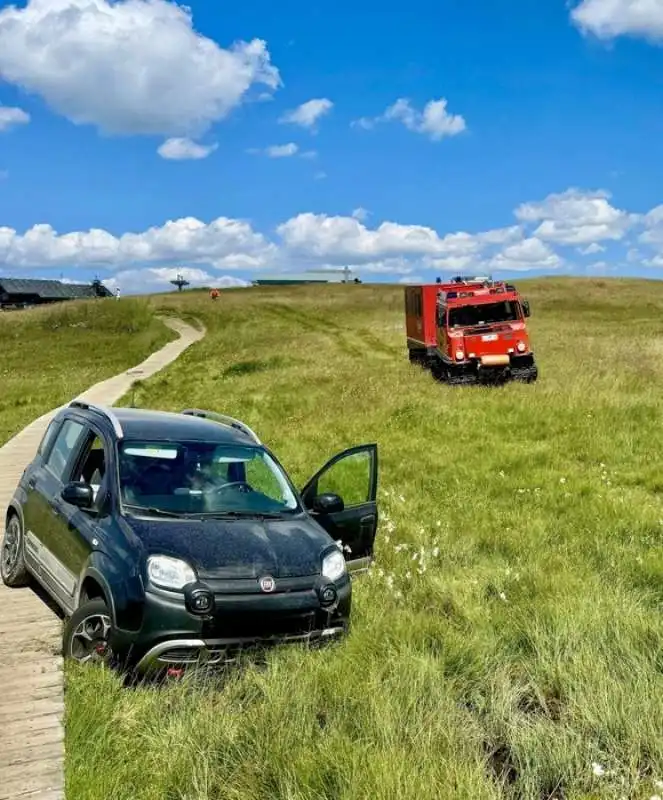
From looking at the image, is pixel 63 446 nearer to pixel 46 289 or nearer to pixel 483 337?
pixel 483 337

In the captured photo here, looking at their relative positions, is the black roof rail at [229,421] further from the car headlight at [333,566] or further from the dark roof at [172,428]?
the car headlight at [333,566]

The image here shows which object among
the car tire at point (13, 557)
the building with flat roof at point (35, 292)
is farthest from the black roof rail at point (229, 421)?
the building with flat roof at point (35, 292)

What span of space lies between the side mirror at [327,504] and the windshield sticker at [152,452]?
1.20 metres

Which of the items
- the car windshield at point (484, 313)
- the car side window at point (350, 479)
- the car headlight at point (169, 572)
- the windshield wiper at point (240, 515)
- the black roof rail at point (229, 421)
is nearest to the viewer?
the car headlight at point (169, 572)

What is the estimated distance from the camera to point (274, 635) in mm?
5094

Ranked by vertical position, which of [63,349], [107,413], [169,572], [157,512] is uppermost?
[107,413]

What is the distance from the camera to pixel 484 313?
Answer: 22.8 meters

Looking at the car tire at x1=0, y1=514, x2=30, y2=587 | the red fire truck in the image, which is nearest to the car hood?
the car tire at x1=0, y1=514, x2=30, y2=587

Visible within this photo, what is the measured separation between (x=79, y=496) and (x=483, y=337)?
1769cm

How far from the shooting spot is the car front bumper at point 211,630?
4.84 meters

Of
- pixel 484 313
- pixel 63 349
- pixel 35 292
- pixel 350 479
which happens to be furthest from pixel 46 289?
pixel 350 479

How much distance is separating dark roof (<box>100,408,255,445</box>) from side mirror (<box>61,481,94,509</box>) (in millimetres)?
658

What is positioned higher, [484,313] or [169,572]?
[484,313]

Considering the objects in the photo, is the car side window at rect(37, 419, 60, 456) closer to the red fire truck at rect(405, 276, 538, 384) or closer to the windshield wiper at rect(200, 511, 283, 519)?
the windshield wiper at rect(200, 511, 283, 519)
